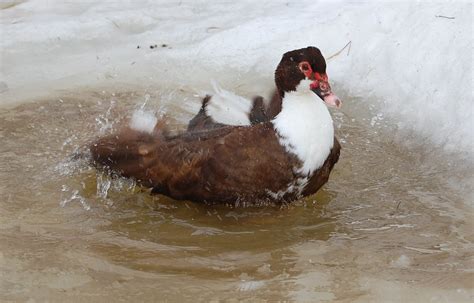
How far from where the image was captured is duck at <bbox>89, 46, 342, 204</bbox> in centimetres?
368

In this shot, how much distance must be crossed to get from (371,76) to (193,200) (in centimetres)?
186

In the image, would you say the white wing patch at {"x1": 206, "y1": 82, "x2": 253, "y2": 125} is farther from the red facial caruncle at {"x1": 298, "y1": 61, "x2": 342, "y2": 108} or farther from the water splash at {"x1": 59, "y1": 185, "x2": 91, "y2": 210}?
the water splash at {"x1": 59, "y1": 185, "x2": 91, "y2": 210}

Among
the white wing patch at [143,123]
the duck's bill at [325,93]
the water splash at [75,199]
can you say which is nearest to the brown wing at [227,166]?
the white wing patch at [143,123]

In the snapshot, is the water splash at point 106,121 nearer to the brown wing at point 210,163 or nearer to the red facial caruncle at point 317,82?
the brown wing at point 210,163

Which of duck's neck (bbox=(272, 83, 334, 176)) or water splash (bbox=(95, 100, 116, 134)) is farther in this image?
water splash (bbox=(95, 100, 116, 134))

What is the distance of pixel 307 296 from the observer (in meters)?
3.04

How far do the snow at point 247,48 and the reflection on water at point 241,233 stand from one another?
340 mm

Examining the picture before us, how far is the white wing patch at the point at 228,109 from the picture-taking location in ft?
13.8

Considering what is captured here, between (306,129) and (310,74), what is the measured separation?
0.94 ft

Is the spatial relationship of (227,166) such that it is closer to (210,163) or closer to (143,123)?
(210,163)

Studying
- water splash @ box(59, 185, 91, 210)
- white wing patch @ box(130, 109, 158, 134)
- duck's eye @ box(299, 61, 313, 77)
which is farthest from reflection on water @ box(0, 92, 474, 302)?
duck's eye @ box(299, 61, 313, 77)

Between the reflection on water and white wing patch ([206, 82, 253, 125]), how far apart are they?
553mm

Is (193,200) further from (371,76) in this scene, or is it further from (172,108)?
(371,76)

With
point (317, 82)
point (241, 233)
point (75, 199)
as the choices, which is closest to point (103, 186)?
point (75, 199)
